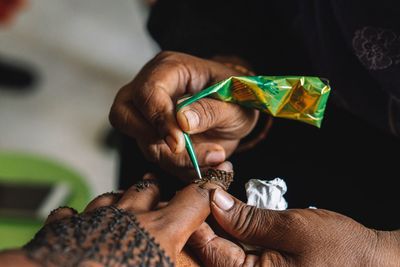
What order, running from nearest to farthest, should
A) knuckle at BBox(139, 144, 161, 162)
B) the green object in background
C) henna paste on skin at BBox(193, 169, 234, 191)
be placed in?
henna paste on skin at BBox(193, 169, 234, 191), knuckle at BBox(139, 144, 161, 162), the green object in background

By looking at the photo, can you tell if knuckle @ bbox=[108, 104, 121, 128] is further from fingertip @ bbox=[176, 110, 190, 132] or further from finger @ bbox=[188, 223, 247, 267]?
finger @ bbox=[188, 223, 247, 267]

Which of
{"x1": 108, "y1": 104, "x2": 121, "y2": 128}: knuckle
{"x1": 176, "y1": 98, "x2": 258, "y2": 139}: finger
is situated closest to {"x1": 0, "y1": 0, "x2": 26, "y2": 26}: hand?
{"x1": 108, "y1": 104, "x2": 121, "y2": 128}: knuckle

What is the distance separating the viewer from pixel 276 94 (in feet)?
2.67

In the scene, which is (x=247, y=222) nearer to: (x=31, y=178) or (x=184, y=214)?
(x=184, y=214)

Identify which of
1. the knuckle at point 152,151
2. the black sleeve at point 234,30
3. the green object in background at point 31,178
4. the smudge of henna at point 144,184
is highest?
the black sleeve at point 234,30

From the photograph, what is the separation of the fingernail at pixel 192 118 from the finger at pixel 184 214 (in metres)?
0.09

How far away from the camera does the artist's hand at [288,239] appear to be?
72 cm

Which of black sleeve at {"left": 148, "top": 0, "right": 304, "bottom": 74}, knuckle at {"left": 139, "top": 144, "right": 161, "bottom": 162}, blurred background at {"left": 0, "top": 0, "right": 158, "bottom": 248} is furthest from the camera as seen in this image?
blurred background at {"left": 0, "top": 0, "right": 158, "bottom": 248}

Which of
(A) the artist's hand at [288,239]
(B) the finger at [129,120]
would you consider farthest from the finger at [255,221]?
(B) the finger at [129,120]

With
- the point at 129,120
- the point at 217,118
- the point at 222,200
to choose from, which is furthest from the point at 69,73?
the point at 222,200

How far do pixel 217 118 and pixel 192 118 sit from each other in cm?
6

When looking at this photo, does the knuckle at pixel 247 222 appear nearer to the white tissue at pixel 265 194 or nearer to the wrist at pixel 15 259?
the white tissue at pixel 265 194

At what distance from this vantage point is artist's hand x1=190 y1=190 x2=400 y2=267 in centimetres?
72

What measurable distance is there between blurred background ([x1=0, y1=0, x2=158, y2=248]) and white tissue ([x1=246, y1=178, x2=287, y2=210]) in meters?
1.59
